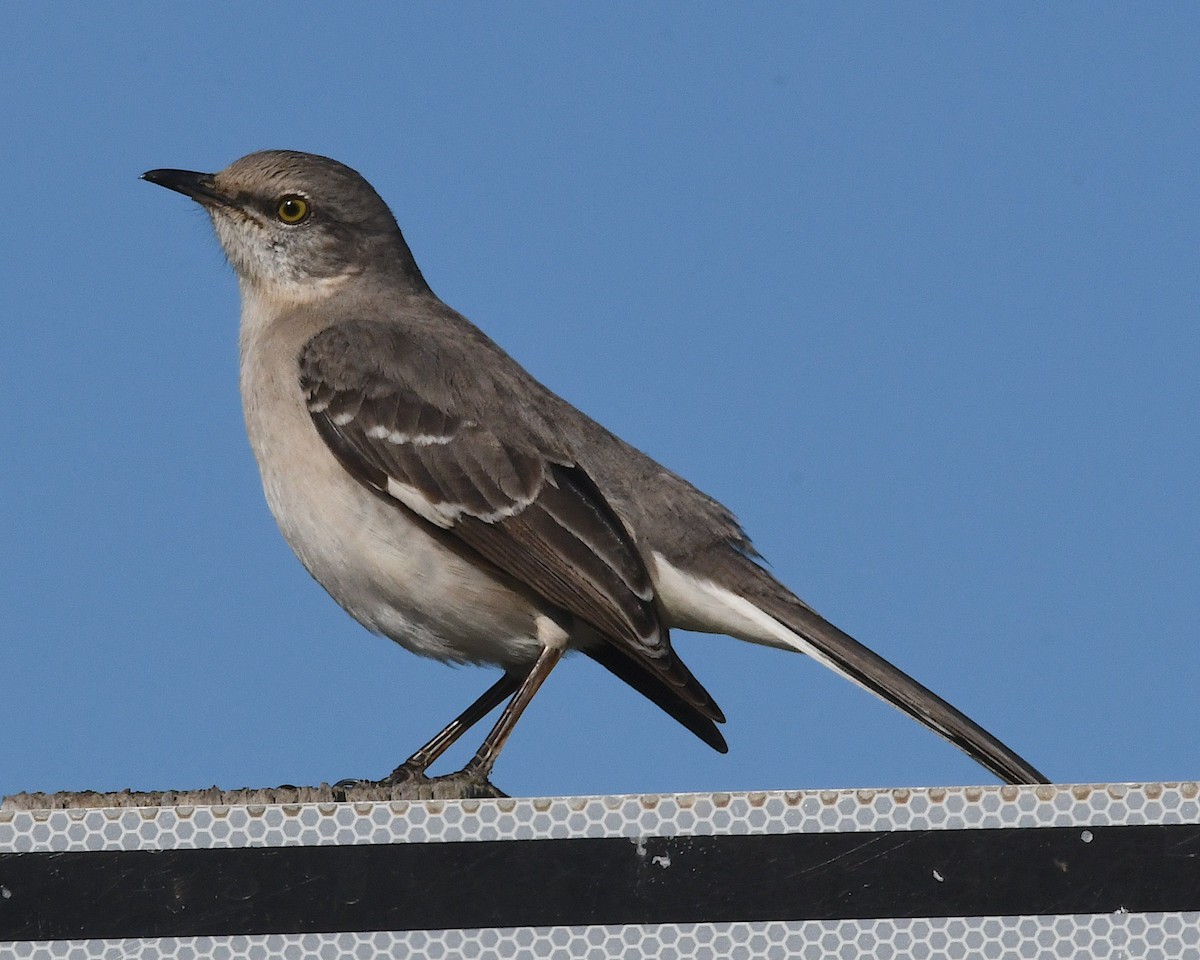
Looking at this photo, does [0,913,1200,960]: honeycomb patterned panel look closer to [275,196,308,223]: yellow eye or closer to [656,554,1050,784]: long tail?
[656,554,1050,784]: long tail

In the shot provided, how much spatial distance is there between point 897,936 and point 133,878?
1.72m

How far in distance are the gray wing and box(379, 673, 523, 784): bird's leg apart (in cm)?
62

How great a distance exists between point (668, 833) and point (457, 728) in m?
4.08

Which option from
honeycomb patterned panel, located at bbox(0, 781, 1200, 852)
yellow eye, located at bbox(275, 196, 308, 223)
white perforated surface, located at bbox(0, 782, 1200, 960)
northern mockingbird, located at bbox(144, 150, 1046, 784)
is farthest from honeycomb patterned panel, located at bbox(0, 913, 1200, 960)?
yellow eye, located at bbox(275, 196, 308, 223)

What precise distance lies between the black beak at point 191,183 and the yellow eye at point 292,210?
0.92 feet

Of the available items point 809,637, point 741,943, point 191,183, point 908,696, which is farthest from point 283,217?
point 741,943

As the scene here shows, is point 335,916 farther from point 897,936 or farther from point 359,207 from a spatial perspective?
point 359,207

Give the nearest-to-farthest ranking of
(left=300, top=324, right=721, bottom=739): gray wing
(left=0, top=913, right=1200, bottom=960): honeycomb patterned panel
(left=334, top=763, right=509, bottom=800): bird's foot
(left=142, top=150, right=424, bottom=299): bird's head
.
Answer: (left=0, top=913, right=1200, bottom=960): honeycomb patterned panel → (left=334, top=763, right=509, bottom=800): bird's foot → (left=300, top=324, right=721, bottom=739): gray wing → (left=142, top=150, right=424, bottom=299): bird's head

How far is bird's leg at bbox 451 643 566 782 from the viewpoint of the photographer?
6.58 m

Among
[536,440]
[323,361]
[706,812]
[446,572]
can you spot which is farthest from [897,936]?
[323,361]

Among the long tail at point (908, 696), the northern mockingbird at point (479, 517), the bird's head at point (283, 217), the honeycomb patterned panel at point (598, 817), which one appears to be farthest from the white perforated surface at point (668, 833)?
the bird's head at point (283, 217)

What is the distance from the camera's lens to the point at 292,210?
26.2ft

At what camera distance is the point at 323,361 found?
7.21 meters

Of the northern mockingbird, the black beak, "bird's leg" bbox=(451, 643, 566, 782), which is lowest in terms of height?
"bird's leg" bbox=(451, 643, 566, 782)
